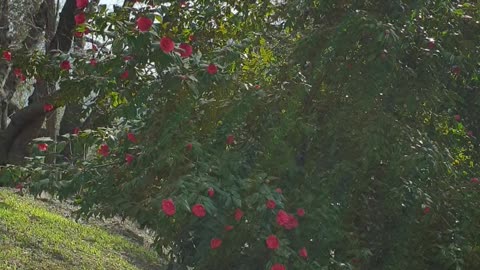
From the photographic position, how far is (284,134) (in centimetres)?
351

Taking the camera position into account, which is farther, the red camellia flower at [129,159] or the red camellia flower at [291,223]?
the red camellia flower at [129,159]

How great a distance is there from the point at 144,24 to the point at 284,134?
854 millimetres

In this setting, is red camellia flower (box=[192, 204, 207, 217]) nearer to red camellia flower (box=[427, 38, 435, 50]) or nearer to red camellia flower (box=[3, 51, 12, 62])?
red camellia flower (box=[427, 38, 435, 50])

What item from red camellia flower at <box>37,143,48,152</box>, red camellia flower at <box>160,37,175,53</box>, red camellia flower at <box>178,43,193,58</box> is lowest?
red camellia flower at <box>37,143,48,152</box>

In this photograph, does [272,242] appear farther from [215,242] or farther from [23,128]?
[23,128]

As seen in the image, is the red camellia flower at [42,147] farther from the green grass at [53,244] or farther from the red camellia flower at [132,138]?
A: the green grass at [53,244]

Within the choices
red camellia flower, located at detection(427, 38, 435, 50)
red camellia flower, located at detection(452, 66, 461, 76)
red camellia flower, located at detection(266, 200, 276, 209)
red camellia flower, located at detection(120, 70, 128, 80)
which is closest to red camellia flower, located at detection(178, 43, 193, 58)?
red camellia flower, located at detection(120, 70, 128, 80)

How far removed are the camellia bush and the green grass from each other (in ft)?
8.51

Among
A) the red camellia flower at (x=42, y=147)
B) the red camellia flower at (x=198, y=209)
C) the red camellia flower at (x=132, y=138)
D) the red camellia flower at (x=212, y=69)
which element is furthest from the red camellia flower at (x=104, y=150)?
the red camellia flower at (x=198, y=209)

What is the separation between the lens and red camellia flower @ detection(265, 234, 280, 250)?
124 inches

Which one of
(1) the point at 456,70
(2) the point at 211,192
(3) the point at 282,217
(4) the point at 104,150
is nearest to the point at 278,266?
(3) the point at 282,217

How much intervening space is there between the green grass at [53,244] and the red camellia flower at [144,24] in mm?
3530

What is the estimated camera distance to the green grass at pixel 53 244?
6684 mm

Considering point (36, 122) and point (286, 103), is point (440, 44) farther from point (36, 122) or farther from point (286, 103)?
point (36, 122)
